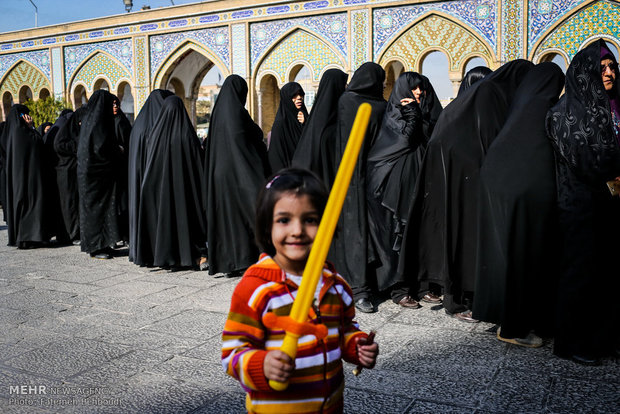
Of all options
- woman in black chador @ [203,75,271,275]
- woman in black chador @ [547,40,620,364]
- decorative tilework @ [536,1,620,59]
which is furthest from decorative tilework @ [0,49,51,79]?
woman in black chador @ [547,40,620,364]

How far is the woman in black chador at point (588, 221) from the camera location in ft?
7.80

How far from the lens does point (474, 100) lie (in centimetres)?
300

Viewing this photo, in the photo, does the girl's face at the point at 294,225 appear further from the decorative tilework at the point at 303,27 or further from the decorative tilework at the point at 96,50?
the decorative tilework at the point at 96,50

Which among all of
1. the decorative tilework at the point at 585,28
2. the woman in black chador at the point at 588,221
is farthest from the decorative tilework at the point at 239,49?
the woman in black chador at the point at 588,221

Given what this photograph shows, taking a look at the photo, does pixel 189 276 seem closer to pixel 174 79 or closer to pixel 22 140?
pixel 22 140

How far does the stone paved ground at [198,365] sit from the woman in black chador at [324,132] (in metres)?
0.97

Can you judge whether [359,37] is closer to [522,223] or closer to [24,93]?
[522,223]

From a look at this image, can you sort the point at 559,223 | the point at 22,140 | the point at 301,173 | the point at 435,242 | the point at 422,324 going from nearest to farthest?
the point at 301,173 < the point at 559,223 < the point at 422,324 < the point at 435,242 < the point at 22,140

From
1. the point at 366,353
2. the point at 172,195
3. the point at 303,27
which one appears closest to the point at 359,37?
the point at 303,27

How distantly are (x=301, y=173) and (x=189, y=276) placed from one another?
10.8 feet

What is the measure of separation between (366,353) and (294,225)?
296 mm

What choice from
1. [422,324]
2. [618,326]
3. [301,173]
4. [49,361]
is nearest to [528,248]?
[618,326]

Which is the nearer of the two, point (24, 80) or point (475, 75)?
point (475, 75)

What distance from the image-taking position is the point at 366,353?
1.13 metres
